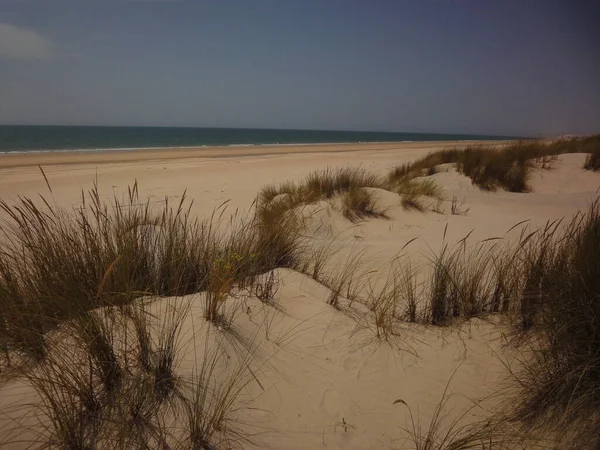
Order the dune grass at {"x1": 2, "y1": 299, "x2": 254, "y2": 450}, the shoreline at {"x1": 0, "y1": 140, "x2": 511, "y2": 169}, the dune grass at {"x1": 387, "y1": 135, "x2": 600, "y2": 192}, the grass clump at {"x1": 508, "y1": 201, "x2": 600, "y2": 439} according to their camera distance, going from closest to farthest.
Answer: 1. the dune grass at {"x1": 2, "y1": 299, "x2": 254, "y2": 450}
2. the grass clump at {"x1": 508, "y1": 201, "x2": 600, "y2": 439}
3. the dune grass at {"x1": 387, "y1": 135, "x2": 600, "y2": 192}
4. the shoreline at {"x1": 0, "y1": 140, "x2": 511, "y2": 169}

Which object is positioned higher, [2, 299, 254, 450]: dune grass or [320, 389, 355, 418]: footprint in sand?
[2, 299, 254, 450]: dune grass

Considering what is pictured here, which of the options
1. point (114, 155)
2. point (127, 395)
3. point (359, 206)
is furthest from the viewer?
point (114, 155)

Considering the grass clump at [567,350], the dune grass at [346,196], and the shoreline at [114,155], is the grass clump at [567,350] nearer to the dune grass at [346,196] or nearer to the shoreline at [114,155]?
the dune grass at [346,196]

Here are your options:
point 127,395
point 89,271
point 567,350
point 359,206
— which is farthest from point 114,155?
point 567,350

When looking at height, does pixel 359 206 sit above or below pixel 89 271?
below

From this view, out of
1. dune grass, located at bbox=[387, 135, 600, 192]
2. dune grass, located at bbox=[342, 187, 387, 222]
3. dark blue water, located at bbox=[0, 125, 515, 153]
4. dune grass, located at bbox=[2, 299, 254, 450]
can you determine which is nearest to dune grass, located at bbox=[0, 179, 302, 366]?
dune grass, located at bbox=[2, 299, 254, 450]

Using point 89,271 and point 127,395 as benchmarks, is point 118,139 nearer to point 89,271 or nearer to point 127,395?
point 89,271

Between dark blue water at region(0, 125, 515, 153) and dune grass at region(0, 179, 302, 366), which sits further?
dark blue water at region(0, 125, 515, 153)

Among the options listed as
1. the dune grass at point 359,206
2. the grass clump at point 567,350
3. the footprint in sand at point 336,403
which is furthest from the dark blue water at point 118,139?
the grass clump at point 567,350

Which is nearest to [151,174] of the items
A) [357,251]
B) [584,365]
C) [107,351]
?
[357,251]

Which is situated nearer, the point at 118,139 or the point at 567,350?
the point at 567,350

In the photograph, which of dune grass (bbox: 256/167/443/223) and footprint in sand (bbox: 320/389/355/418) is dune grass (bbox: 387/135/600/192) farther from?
footprint in sand (bbox: 320/389/355/418)

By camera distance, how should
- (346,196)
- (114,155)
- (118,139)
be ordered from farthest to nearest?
(118,139) → (114,155) → (346,196)

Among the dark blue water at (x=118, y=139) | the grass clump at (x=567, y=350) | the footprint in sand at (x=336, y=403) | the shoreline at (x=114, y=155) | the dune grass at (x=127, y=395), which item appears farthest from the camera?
the dark blue water at (x=118, y=139)
